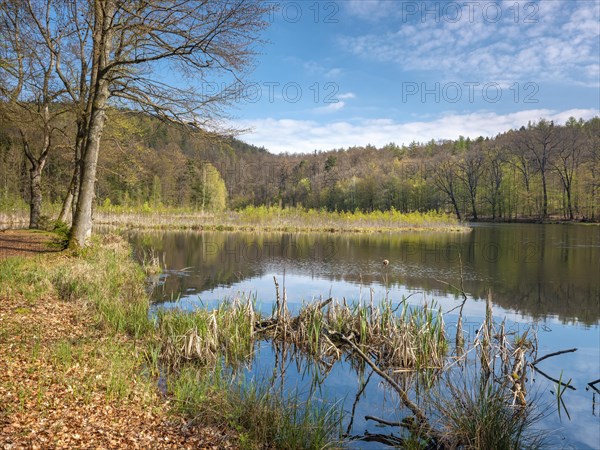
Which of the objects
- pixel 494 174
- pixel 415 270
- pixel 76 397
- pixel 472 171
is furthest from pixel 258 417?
pixel 494 174

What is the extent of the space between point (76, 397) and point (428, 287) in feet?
33.9

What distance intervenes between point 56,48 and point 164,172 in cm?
4487

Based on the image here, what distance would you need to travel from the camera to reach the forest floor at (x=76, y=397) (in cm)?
329

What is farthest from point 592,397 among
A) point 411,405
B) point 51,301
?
point 51,301

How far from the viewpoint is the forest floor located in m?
3.29

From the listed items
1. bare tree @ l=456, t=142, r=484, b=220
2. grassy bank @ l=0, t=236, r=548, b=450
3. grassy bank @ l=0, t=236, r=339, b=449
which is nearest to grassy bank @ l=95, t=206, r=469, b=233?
bare tree @ l=456, t=142, r=484, b=220

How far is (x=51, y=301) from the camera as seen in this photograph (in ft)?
23.8

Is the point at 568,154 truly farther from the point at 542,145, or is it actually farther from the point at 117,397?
the point at 117,397

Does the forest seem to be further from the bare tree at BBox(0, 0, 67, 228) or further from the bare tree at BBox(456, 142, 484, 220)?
the bare tree at BBox(0, 0, 67, 228)

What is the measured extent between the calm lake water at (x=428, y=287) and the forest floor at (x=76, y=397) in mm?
1811

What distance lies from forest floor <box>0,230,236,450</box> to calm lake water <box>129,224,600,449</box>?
1811 millimetres

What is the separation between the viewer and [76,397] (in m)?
3.96

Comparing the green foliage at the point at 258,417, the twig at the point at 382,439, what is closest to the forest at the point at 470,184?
the green foliage at the point at 258,417

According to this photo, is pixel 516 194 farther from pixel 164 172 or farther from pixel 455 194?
pixel 164 172
